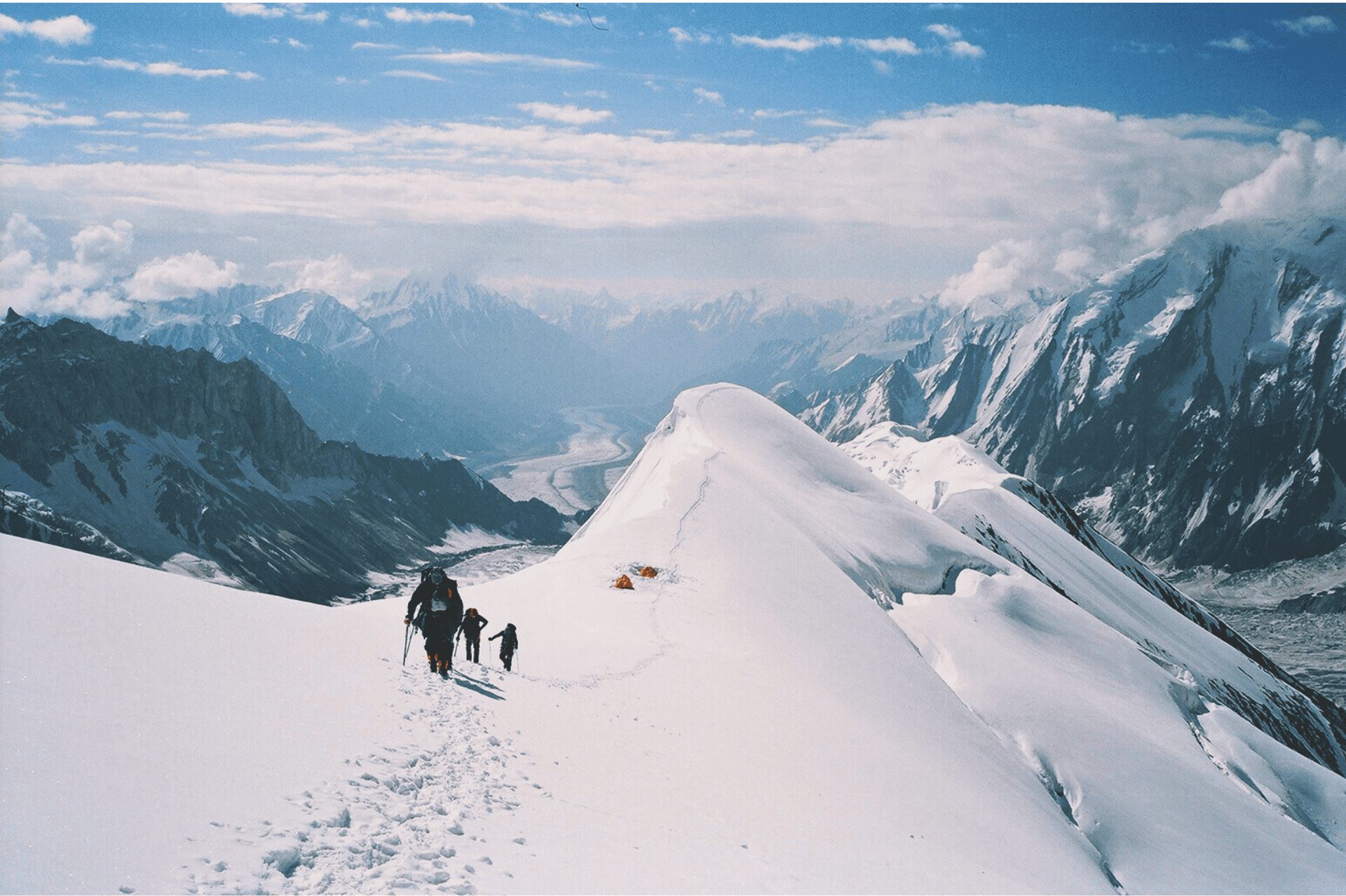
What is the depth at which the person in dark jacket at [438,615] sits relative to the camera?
2753 cm

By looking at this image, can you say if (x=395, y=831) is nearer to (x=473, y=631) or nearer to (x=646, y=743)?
(x=646, y=743)

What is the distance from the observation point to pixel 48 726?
14.1m

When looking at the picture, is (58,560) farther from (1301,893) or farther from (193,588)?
(1301,893)

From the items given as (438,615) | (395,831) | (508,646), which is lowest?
(508,646)

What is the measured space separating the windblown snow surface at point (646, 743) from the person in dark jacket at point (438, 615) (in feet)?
3.33

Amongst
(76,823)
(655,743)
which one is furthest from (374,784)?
(655,743)

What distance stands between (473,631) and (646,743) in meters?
9.26

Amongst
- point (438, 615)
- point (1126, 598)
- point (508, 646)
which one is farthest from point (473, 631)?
point (1126, 598)

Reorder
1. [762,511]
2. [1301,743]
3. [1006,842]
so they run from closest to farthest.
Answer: [1006,842] → [762,511] → [1301,743]

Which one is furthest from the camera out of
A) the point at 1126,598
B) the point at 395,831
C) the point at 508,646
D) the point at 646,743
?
the point at 1126,598

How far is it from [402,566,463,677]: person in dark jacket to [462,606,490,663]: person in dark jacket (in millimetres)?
2449

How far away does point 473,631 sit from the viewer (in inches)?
1237

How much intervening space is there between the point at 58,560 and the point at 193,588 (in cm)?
391

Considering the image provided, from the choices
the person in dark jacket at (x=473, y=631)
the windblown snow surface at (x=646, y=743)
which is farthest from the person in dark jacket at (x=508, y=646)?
the windblown snow surface at (x=646, y=743)
